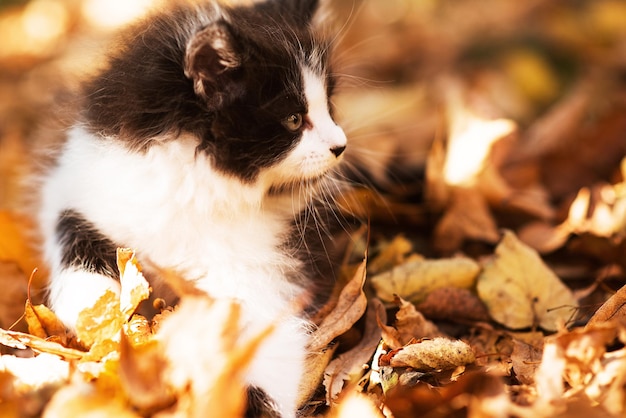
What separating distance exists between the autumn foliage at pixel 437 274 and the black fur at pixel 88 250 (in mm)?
92

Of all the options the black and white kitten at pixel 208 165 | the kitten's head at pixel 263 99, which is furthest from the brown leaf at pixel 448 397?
the kitten's head at pixel 263 99

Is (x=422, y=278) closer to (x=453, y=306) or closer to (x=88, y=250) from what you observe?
(x=453, y=306)

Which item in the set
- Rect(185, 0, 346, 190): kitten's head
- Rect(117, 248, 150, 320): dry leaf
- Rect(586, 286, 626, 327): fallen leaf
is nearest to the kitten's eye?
Rect(185, 0, 346, 190): kitten's head

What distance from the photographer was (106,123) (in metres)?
1.56

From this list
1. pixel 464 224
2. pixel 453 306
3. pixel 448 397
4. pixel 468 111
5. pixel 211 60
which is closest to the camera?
pixel 448 397

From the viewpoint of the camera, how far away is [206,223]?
5.08ft

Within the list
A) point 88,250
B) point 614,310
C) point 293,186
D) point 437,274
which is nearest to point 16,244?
point 88,250

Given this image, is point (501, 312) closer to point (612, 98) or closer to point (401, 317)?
point (401, 317)

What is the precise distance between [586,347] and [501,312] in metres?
0.46

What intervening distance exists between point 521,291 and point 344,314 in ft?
1.67

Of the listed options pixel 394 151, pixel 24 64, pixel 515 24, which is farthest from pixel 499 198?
pixel 24 64

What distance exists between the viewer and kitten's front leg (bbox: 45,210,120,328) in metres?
1.49

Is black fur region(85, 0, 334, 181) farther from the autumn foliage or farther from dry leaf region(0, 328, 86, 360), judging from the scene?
dry leaf region(0, 328, 86, 360)

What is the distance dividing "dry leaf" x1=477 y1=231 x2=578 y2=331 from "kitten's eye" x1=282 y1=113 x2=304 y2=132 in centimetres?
68
